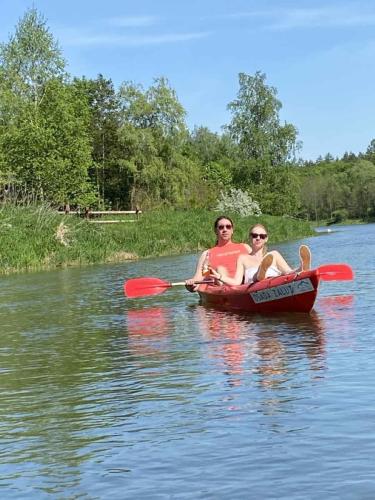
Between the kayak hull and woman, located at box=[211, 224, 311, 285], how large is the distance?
0.20 meters

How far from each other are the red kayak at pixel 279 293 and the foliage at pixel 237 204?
42.1 m

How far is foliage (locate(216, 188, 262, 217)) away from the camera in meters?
55.8

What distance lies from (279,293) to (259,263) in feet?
3.56

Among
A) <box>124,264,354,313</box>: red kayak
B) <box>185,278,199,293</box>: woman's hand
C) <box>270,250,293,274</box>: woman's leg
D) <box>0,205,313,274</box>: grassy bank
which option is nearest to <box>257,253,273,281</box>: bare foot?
<box>124,264,354,313</box>: red kayak

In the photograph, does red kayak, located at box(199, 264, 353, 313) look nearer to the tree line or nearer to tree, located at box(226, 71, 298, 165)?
the tree line

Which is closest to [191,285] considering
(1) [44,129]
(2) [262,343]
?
(2) [262,343]

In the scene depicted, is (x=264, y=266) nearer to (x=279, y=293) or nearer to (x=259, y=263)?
(x=279, y=293)

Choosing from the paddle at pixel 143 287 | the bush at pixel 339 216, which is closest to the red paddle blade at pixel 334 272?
the paddle at pixel 143 287

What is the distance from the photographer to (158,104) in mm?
51000

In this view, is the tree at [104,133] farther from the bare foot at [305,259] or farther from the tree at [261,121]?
the bare foot at [305,259]

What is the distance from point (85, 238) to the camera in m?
31.5

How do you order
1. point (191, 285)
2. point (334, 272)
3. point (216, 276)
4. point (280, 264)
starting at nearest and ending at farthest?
point (280, 264) < point (334, 272) < point (216, 276) < point (191, 285)

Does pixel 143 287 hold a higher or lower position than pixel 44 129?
lower

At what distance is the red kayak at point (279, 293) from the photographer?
11258 mm
